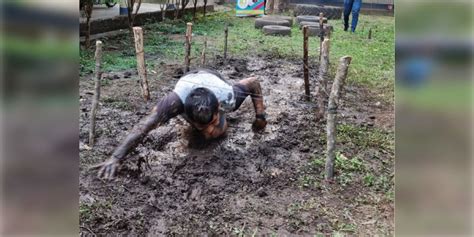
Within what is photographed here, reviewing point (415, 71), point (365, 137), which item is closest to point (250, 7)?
point (365, 137)

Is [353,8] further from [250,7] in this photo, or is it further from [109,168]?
[109,168]

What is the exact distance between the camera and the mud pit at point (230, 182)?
3471mm

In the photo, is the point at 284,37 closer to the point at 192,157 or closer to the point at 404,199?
the point at 192,157

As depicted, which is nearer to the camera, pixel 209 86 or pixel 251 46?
pixel 209 86

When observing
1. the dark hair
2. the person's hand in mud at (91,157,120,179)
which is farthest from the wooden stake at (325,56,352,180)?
the person's hand in mud at (91,157,120,179)

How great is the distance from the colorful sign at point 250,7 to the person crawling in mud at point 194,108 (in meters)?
10.6

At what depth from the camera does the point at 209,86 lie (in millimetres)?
4645

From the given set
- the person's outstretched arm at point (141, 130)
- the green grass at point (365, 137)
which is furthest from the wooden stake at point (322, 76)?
the person's outstretched arm at point (141, 130)

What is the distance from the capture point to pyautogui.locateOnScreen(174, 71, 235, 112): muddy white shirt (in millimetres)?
4547

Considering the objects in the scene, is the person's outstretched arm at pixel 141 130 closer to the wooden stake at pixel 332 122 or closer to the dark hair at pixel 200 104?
the dark hair at pixel 200 104

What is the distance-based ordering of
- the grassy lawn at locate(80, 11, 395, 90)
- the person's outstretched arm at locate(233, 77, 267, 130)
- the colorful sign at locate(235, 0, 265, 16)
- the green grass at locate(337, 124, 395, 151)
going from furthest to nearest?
the colorful sign at locate(235, 0, 265, 16)
the grassy lawn at locate(80, 11, 395, 90)
the person's outstretched arm at locate(233, 77, 267, 130)
the green grass at locate(337, 124, 395, 151)

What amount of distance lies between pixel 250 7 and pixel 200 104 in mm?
11511

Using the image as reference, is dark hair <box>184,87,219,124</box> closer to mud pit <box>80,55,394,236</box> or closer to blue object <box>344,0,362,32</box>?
mud pit <box>80,55,394,236</box>

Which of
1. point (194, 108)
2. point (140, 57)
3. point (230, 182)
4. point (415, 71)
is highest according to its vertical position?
point (415, 71)
